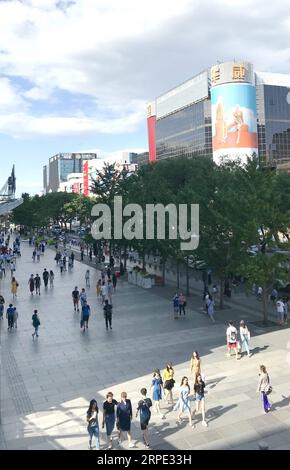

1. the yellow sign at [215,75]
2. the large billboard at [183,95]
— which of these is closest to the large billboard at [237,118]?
the yellow sign at [215,75]

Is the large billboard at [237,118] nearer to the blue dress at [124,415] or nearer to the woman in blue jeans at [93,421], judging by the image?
the blue dress at [124,415]

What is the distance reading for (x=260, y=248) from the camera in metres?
22.8

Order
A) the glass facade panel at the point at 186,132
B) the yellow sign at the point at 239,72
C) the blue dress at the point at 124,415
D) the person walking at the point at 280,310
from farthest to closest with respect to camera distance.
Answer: the glass facade panel at the point at 186,132
the yellow sign at the point at 239,72
the person walking at the point at 280,310
the blue dress at the point at 124,415

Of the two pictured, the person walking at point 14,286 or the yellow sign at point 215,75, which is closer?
the person walking at point 14,286

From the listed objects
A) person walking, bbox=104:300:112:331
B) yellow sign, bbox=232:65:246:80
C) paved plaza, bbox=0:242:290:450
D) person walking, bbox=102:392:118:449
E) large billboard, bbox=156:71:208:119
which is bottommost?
paved plaza, bbox=0:242:290:450

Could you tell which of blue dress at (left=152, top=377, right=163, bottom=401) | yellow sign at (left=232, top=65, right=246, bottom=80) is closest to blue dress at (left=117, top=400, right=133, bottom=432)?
blue dress at (left=152, top=377, right=163, bottom=401)

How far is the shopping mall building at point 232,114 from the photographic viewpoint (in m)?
91.5

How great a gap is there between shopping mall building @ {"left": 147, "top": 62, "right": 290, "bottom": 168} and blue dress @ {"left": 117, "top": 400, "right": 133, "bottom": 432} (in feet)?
246

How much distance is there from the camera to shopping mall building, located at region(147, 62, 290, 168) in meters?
91.5

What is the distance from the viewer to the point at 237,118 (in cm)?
9088

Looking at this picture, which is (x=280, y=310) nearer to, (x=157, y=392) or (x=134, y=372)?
(x=134, y=372)

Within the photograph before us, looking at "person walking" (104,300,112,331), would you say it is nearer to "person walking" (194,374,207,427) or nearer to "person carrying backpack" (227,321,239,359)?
"person carrying backpack" (227,321,239,359)

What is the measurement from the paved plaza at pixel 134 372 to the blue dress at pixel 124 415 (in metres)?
0.55
